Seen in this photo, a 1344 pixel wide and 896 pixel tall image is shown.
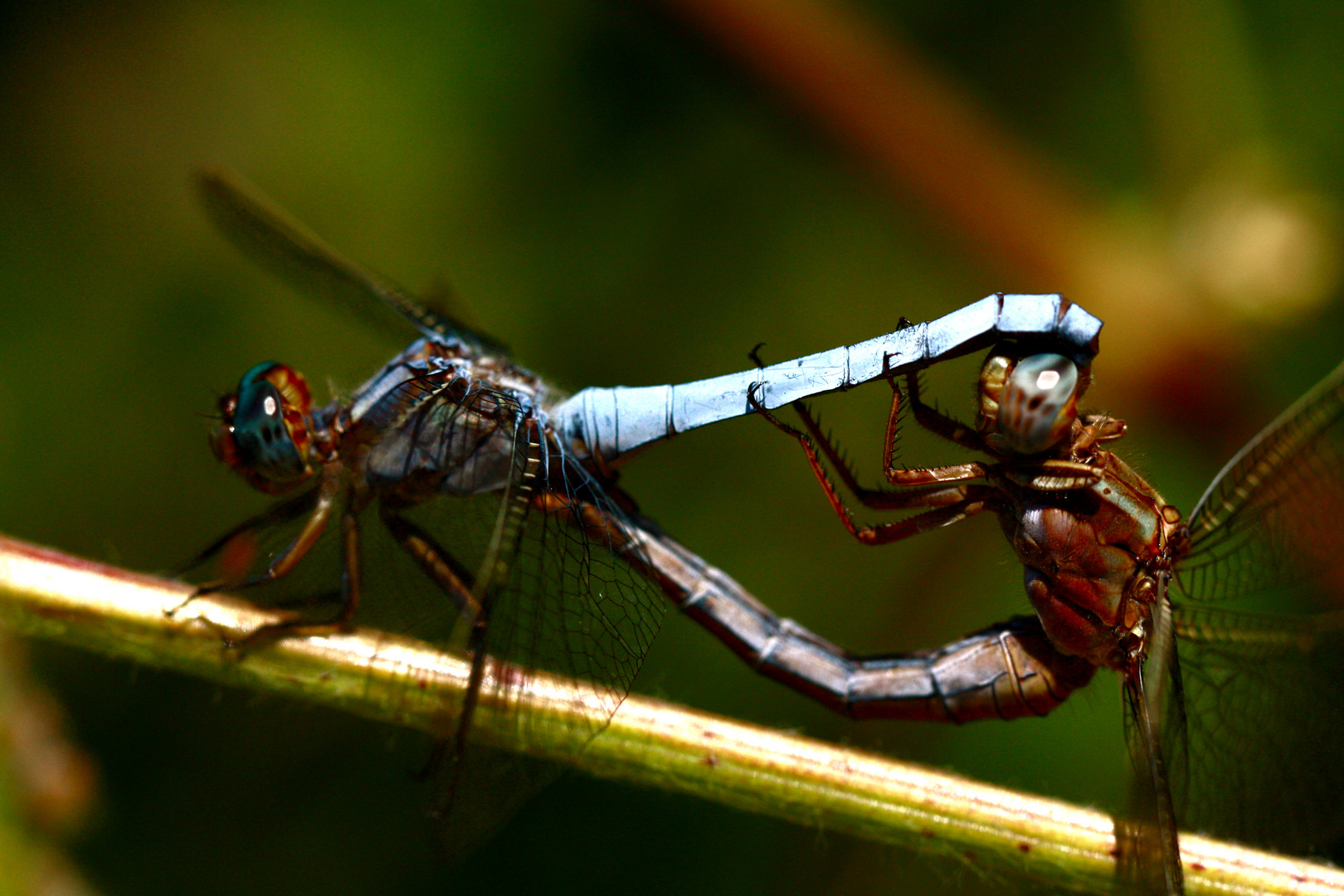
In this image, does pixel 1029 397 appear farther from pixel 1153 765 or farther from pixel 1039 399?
pixel 1153 765

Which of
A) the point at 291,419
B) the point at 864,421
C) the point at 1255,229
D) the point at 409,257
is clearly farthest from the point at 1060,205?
the point at 291,419

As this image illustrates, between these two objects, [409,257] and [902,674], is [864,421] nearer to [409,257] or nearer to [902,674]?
[902,674]

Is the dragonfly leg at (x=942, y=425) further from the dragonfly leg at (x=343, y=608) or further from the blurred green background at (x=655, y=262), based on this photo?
the dragonfly leg at (x=343, y=608)

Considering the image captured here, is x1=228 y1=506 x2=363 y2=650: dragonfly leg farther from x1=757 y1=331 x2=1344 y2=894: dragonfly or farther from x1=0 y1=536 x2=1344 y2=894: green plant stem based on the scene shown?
x1=757 y1=331 x2=1344 y2=894: dragonfly

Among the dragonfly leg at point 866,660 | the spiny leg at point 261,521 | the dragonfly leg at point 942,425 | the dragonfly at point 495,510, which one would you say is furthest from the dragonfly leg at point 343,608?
the dragonfly leg at point 942,425

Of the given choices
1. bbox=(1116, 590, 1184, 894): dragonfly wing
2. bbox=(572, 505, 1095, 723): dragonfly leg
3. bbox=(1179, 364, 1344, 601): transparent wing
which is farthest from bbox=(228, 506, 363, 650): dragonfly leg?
bbox=(1179, 364, 1344, 601): transparent wing

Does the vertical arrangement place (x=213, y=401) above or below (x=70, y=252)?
below

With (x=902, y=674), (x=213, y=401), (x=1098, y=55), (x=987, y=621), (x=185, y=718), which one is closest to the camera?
(x=902, y=674)
